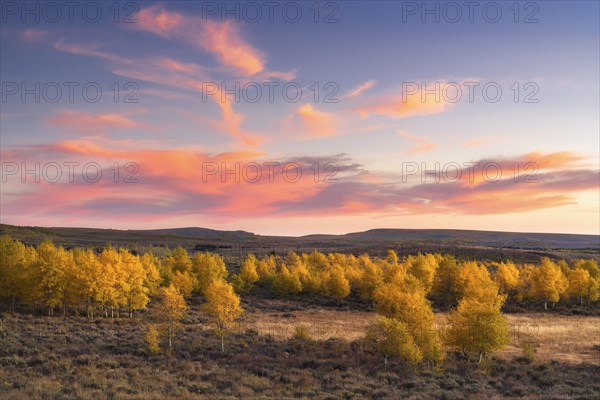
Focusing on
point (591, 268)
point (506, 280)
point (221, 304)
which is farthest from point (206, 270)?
point (591, 268)

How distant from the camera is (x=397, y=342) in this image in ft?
143

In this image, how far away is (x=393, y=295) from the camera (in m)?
52.1

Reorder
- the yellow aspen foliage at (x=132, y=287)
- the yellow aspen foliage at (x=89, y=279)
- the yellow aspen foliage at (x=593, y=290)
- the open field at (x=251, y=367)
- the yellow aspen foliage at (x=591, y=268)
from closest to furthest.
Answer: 1. the open field at (x=251, y=367)
2. the yellow aspen foliage at (x=89, y=279)
3. the yellow aspen foliage at (x=132, y=287)
4. the yellow aspen foliage at (x=593, y=290)
5. the yellow aspen foliage at (x=591, y=268)

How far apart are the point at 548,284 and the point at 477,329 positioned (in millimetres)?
50737

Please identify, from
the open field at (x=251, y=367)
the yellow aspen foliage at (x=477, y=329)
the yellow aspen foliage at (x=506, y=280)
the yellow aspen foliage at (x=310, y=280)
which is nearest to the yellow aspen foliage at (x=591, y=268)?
the yellow aspen foliage at (x=506, y=280)

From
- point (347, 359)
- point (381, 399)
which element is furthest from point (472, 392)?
point (347, 359)

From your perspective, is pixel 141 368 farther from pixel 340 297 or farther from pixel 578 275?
pixel 578 275

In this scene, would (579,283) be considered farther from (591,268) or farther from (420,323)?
(420,323)

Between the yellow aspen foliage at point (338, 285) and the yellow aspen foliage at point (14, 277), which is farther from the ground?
the yellow aspen foliage at point (14, 277)

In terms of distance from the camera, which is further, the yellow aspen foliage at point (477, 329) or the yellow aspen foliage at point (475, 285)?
the yellow aspen foliage at point (475, 285)

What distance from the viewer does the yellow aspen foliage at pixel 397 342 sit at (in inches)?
1706

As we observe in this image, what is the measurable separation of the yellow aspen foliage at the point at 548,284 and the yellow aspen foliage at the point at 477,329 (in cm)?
4821

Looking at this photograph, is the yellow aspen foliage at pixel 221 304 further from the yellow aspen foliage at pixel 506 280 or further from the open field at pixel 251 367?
the yellow aspen foliage at pixel 506 280

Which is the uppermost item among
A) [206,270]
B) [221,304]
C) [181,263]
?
[181,263]
